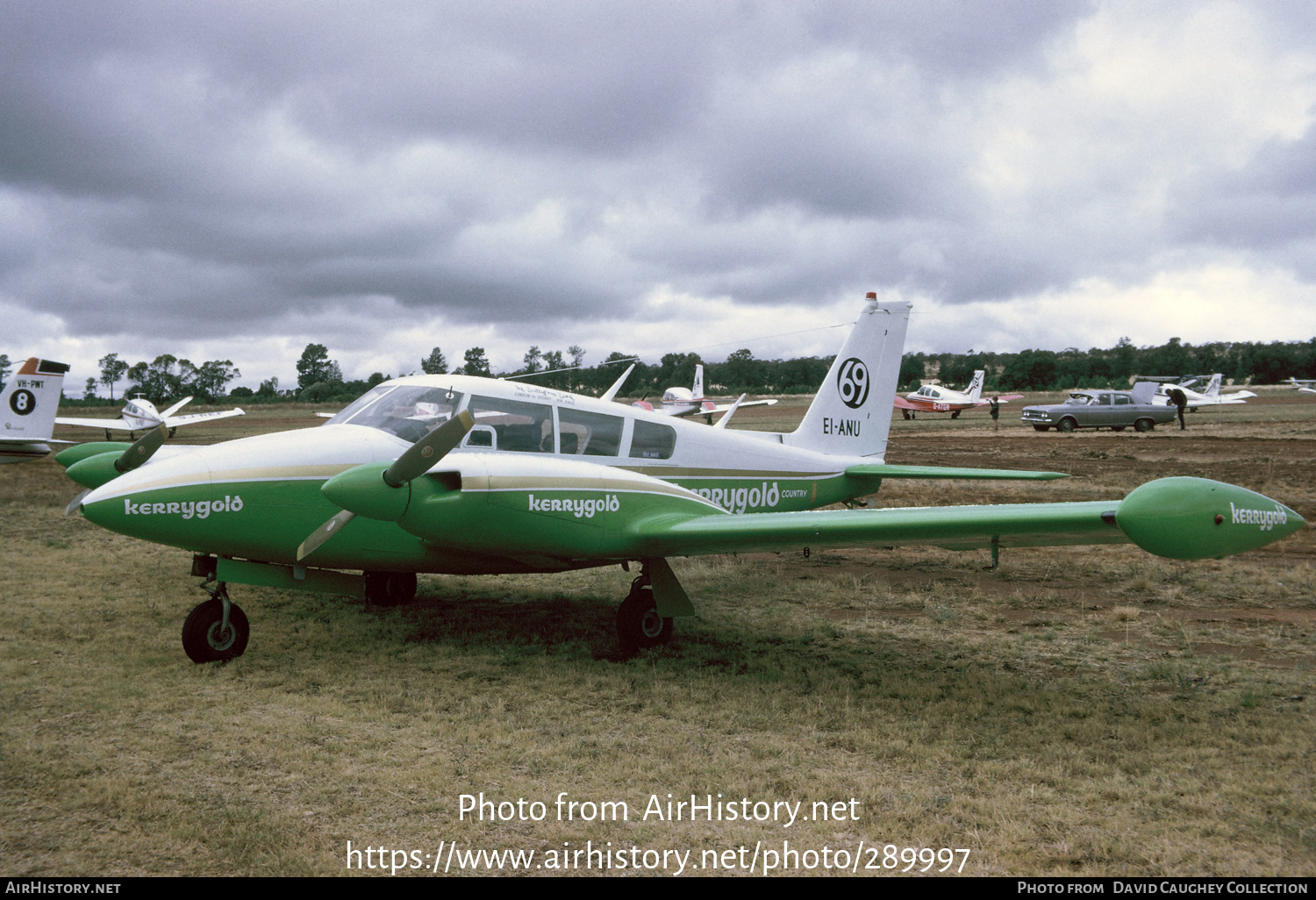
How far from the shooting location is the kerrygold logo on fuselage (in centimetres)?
587

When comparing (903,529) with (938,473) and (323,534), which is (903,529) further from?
(323,534)

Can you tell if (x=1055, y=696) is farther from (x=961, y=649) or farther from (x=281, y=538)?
(x=281, y=538)

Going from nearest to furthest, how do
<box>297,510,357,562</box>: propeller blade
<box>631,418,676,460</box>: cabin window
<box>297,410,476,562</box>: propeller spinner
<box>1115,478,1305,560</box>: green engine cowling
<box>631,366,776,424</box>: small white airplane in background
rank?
<box>1115,478,1305,560</box>: green engine cowling
<box>297,410,476,562</box>: propeller spinner
<box>297,510,357,562</box>: propeller blade
<box>631,418,676,460</box>: cabin window
<box>631,366,776,424</box>: small white airplane in background

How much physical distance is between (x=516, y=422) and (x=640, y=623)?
2211 mm

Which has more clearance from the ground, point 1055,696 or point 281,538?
point 281,538

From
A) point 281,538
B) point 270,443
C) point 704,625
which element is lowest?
point 704,625

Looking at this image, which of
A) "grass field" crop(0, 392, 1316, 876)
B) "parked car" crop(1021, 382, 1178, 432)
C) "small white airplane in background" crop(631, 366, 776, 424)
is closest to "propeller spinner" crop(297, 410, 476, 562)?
"grass field" crop(0, 392, 1316, 876)

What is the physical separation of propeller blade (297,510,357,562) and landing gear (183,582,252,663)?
0.99 metres

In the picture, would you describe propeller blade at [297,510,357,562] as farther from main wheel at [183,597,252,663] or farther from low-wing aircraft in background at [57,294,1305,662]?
main wheel at [183,597,252,663]

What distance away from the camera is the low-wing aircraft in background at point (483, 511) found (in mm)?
5461
